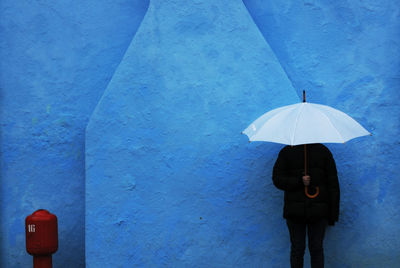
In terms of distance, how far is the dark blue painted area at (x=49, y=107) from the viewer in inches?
215

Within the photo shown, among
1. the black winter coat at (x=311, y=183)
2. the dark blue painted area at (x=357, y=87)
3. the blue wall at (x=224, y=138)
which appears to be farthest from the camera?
the dark blue painted area at (x=357, y=87)

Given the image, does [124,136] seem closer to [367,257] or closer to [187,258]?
[187,258]

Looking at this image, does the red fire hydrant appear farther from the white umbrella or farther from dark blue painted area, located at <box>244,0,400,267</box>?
dark blue painted area, located at <box>244,0,400,267</box>

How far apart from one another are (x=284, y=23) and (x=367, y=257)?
2.61 metres

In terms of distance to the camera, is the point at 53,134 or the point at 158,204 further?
the point at 53,134

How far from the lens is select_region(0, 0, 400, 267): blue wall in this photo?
16.6 feet

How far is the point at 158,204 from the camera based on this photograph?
200 inches

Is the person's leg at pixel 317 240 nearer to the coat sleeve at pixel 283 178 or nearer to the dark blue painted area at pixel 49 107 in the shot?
the coat sleeve at pixel 283 178

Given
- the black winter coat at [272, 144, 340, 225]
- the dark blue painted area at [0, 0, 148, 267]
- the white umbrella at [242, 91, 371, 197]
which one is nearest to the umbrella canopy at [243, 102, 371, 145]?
the white umbrella at [242, 91, 371, 197]

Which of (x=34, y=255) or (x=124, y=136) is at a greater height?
(x=124, y=136)

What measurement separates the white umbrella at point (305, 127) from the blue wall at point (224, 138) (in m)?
0.82

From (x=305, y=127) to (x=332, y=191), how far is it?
0.83m

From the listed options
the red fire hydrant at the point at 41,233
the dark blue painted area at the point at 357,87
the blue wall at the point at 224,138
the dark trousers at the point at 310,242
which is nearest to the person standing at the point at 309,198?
the dark trousers at the point at 310,242

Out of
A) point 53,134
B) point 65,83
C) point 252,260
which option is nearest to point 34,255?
point 53,134
